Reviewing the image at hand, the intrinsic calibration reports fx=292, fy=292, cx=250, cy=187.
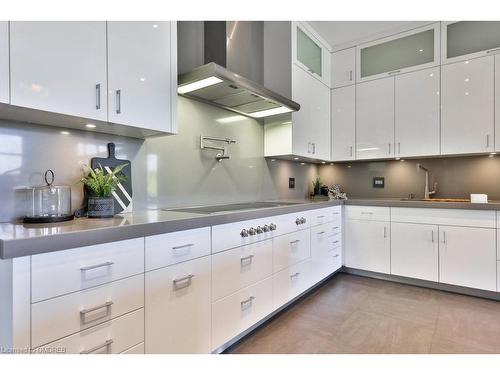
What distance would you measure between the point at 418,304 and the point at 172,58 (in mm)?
2628

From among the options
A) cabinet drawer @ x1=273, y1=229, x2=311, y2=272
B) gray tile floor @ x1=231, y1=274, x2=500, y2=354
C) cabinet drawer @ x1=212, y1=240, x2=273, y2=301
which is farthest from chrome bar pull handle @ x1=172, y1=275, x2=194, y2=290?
cabinet drawer @ x1=273, y1=229, x2=311, y2=272

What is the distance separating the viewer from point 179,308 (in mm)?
1373

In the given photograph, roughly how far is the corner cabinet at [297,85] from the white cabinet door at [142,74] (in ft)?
4.20

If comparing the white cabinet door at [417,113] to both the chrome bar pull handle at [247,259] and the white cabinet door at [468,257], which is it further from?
the chrome bar pull handle at [247,259]

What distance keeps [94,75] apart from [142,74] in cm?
27

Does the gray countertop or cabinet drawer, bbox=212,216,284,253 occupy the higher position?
the gray countertop

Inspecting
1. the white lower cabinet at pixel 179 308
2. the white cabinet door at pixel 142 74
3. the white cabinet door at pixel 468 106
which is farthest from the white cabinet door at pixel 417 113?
the white lower cabinet at pixel 179 308

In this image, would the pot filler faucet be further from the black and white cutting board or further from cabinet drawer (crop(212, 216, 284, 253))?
the black and white cutting board

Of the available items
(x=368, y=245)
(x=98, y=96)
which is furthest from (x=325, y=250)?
(x=98, y=96)

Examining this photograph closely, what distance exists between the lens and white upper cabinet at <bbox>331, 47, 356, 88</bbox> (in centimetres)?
337

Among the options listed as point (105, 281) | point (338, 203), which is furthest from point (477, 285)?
point (105, 281)

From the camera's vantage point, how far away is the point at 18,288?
888mm

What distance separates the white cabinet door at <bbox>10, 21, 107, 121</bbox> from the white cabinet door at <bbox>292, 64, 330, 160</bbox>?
1.80 meters

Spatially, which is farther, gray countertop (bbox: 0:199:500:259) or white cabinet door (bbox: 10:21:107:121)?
white cabinet door (bbox: 10:21:107:121)
